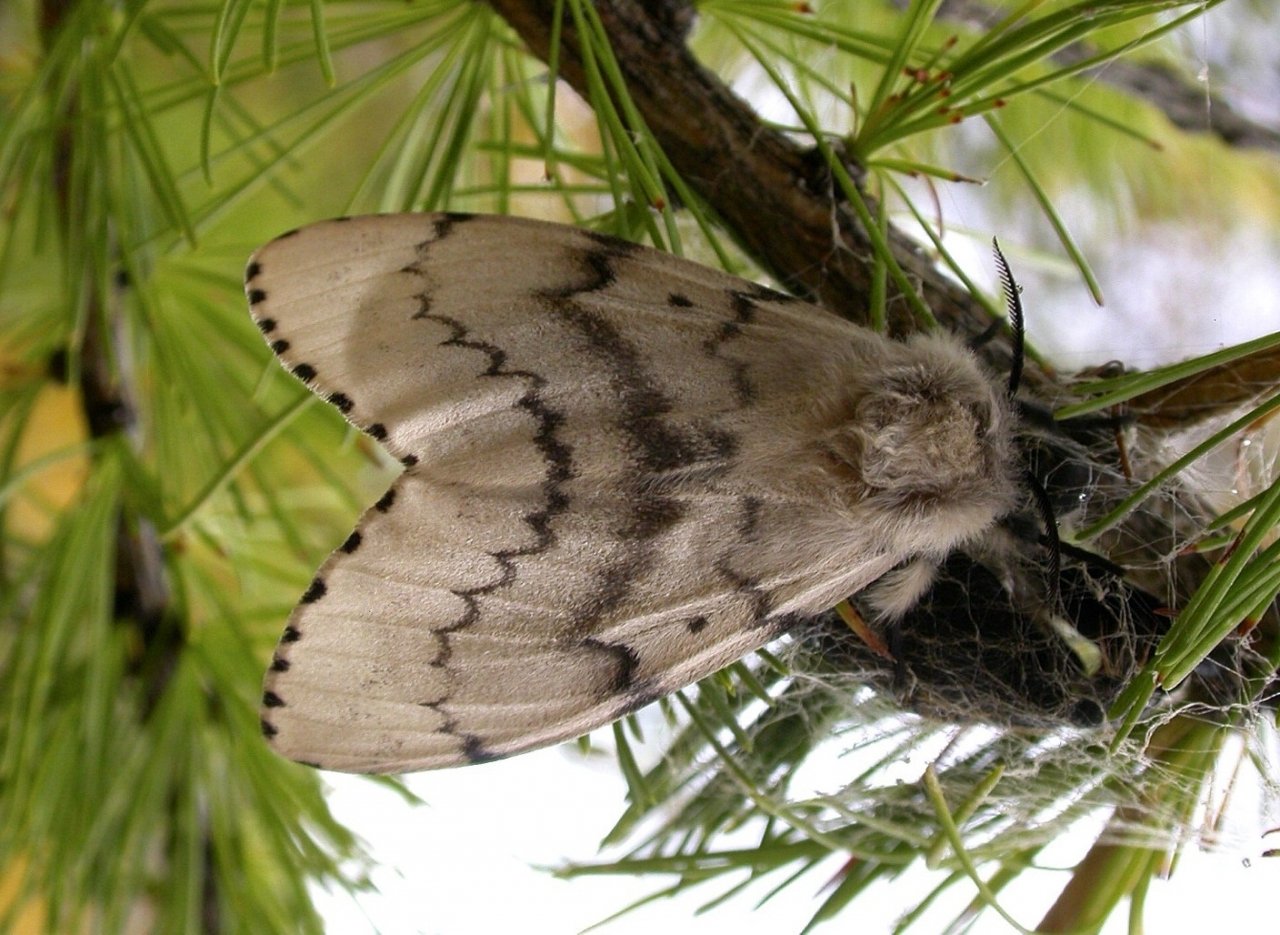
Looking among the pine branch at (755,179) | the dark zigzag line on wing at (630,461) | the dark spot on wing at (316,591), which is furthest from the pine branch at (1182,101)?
the dark spot on wing at (316,591)

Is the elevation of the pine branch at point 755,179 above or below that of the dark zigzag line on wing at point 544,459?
above

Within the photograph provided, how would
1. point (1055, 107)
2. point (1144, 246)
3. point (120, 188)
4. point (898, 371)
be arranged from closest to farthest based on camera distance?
point (898, 371) → point (120, 188) → point (1055, 107) → point (1144, 246)

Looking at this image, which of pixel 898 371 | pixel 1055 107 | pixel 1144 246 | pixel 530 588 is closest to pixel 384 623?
pixel 530 588

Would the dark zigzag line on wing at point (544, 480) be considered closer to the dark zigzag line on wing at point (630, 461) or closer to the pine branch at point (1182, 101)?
the dark zigzag line on wing at point (630, 461)

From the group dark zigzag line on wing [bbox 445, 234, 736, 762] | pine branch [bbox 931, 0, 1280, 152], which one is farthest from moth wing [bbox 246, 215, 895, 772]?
pine branch [bbox 931, 0, 1280, 152]

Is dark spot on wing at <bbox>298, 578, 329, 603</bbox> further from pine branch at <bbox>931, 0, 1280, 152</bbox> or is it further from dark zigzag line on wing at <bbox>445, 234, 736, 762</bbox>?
pine branch at <bbox>931, 0, 1280, 152</bbox>

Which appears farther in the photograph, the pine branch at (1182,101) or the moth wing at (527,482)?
Answer: the pine branch at (1182,101)

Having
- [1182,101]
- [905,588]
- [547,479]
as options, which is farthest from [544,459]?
[1182,101]

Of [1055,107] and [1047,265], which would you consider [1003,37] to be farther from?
[1055,107]
